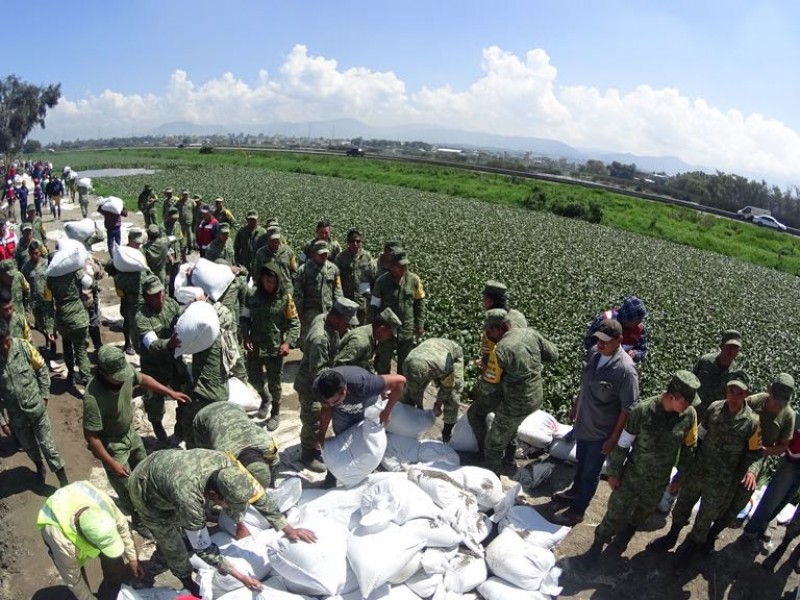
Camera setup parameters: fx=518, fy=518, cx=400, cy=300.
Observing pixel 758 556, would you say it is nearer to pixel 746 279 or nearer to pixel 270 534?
pixel 270 534

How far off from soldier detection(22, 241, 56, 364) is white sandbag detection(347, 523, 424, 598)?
18.0ft

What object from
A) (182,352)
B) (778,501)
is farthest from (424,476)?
(778,501)

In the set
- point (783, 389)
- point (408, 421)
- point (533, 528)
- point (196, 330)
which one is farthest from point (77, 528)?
point (783, 389)

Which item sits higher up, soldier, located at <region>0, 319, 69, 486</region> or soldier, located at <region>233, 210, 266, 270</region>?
soldier, located at <region>233, 210, 266, 270</region>

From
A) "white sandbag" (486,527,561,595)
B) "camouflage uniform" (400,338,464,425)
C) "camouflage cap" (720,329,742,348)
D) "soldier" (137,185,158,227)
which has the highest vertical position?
"soldier" (137,185,158,227)

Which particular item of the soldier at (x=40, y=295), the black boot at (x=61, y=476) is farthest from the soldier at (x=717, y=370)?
the soldier at (x=40, y=295)

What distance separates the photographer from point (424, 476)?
15.1 ft

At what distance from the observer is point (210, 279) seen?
5969mm

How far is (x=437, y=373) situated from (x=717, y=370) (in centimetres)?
304

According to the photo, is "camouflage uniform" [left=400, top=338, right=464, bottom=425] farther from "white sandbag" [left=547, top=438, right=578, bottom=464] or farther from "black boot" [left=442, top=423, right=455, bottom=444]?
"white sandbag" [left=547, top=438, right=578, bottom=464]

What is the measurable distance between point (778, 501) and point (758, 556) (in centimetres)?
→ 58

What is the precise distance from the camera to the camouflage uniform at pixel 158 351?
507cm

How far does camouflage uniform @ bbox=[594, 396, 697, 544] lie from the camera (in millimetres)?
4254

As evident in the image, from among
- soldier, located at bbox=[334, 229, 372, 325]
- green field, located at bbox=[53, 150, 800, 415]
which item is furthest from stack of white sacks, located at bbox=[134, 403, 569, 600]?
soldier, located at bbox=[334, 229, 372, 325]
